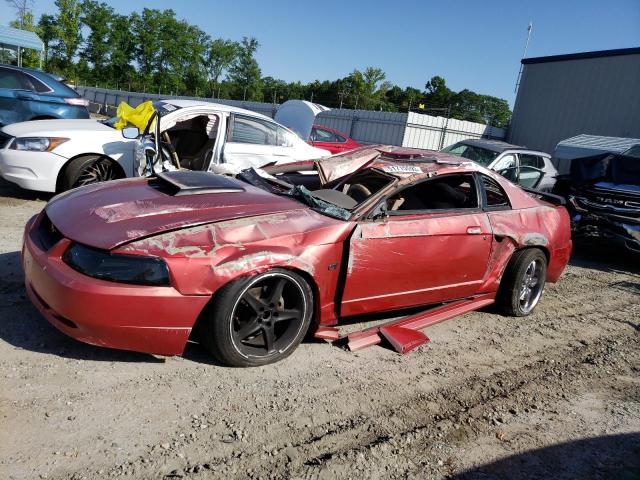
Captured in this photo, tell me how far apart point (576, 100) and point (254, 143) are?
17999 millimetres

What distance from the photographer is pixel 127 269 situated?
108 inches

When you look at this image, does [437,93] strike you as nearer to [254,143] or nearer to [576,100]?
[576,100]

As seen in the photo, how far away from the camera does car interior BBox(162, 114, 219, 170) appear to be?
6410 millimetres

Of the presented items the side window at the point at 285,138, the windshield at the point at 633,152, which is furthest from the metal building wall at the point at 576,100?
the side window at the point at 285,138

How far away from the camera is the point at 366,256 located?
3461 millimetres

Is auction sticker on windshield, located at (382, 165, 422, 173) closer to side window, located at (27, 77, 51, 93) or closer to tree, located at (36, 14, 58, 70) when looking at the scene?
side window, located at (27, 77, 51, 93)

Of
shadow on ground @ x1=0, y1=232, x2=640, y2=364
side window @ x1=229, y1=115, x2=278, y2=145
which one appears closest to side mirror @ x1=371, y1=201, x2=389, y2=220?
shadow on ground @ x1=0, y1=232, x2=640, y2=364

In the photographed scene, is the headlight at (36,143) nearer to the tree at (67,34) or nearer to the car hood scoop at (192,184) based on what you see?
the car hood scoop at (192,184)

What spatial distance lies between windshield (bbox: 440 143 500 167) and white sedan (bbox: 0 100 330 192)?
4147mm

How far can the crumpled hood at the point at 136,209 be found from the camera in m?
2.91

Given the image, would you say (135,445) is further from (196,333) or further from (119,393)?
(196,333)

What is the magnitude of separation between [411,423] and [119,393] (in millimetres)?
1626

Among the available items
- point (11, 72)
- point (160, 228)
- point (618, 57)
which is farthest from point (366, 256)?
point (618, 57)

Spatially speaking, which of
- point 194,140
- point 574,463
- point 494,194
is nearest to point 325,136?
point 194,140
